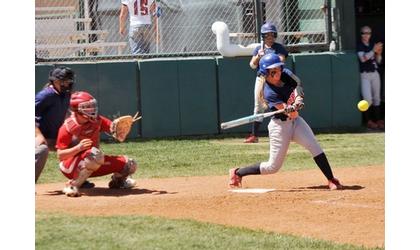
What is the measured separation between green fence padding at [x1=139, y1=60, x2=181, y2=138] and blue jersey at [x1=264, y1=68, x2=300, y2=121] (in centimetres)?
556

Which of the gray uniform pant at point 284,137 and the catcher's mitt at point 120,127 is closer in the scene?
the catcher's mitt at point 120,127

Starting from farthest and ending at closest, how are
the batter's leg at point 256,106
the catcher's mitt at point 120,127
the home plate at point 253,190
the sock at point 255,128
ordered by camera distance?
the sock at point 255,128 < the batter's leg at point 256,106 < the home plate at point 253,190 < the catcher's mitt at point 120,127

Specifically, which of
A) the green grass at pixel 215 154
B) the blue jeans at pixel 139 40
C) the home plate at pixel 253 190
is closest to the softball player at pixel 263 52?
the green grass at pixel 215 154

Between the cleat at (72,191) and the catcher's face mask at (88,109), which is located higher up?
the catcher's face mask at (88,109)

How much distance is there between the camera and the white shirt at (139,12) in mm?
14742

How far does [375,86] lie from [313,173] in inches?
206

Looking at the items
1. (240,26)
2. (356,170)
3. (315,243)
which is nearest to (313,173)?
(356,170)

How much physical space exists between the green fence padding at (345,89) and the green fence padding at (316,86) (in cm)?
10

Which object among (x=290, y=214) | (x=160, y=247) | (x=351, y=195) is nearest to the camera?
(x=160, y=247)

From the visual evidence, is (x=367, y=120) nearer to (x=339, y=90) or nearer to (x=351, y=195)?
(x=339, y=90)

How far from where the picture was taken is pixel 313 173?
1073 cm

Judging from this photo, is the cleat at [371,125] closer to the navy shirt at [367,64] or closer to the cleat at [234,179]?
the navy shirt at [367,64]

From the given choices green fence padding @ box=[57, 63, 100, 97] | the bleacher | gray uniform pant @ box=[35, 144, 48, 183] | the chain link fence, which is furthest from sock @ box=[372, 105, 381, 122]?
gray uniform pant @ box=[35, 144, 48, 183]

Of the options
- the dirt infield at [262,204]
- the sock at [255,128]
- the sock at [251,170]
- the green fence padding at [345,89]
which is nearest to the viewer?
the dirt infield at [262,204]
